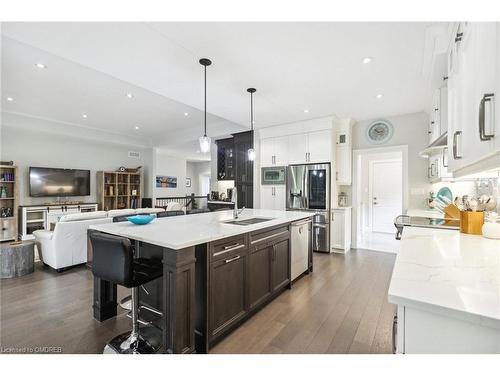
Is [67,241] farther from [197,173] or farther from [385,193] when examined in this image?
[197,173]

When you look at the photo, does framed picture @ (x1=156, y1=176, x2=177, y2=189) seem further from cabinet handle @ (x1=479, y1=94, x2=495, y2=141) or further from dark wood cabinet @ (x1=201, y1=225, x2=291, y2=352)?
cabinet handle @ (x1=479, y1=94, x2=495, y2=141)

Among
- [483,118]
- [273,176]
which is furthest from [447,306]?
[273,176]

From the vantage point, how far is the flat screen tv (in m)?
5.88

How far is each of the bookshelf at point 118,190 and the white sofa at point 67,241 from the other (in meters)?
3.62

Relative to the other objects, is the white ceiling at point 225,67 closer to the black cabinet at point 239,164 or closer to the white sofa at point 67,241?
the black cabinet at point 239,164

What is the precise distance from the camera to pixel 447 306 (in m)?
0.74

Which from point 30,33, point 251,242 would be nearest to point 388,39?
point 251,242

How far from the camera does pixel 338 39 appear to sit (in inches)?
86.4

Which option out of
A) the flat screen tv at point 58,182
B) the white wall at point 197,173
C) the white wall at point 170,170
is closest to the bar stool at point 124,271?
the flat screen tv at point 58,182

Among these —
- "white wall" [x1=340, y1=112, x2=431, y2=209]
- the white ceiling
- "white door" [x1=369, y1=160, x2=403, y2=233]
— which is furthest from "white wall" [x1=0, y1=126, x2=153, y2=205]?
"white wall" [x1=340, y1=112, x2=431, y2=209]

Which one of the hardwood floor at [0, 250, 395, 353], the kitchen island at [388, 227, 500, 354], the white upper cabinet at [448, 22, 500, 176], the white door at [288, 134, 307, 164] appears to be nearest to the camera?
the kitchen island at [388, 227, 500, 354]

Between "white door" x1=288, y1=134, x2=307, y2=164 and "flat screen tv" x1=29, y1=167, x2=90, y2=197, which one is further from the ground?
"white door" x1=288, y1=134, x2=307, y2=164

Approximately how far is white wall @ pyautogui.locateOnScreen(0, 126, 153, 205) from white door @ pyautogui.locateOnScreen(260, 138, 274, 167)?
459 cm
